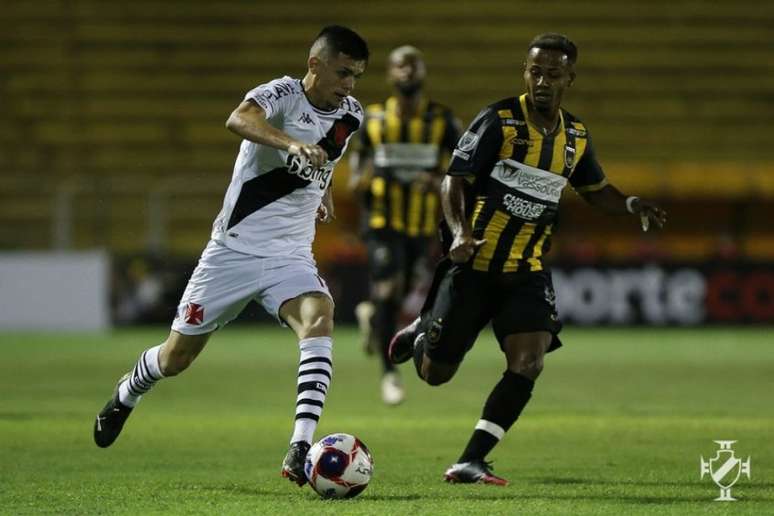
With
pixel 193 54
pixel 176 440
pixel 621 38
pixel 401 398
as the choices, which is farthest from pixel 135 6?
pixel 176 440

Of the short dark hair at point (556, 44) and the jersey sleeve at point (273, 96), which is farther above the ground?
the short dark hair at point (556, 44)

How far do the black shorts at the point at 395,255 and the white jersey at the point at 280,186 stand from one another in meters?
4.49

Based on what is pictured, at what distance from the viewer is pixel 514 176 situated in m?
6.95

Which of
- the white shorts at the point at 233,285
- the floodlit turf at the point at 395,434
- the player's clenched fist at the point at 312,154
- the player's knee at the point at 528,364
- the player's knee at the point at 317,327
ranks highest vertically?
the player's clenched fist at the point at 312,154

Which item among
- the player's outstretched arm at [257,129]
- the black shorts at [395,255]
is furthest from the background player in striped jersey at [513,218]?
the black shorts at [395,255]

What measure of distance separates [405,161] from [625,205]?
4524 millimetres

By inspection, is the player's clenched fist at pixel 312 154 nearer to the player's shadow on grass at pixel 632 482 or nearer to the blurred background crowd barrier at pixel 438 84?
the player's shadow on grass at pixel 632 482

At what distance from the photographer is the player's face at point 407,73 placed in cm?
1103

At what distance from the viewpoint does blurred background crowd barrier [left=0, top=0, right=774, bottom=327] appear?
22.6 meters

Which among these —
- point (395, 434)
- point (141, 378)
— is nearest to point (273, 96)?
point (141, 378)

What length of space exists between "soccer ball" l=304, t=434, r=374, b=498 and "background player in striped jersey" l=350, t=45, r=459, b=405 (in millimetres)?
5217

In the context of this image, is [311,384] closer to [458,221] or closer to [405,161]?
[458,221]

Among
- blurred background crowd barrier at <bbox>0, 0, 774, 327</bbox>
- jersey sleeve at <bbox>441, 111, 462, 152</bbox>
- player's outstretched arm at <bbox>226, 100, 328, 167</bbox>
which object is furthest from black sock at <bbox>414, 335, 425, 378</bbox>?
blurred background crowd barrier at <bbox>0, 0, 774, 327</bbox>

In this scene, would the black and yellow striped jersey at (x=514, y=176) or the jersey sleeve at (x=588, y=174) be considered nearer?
the black and yellow striped jersey at (x=514, y=176)
